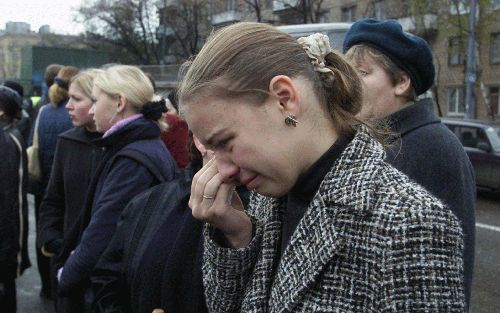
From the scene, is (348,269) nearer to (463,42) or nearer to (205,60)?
(205,60)

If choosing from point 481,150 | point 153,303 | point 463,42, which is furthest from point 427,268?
point 463,42

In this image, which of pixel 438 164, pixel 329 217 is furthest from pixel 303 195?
pixel 438 164

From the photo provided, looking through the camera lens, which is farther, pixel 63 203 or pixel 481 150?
pixel 481 150

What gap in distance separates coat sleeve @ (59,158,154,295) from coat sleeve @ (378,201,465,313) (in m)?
1.90

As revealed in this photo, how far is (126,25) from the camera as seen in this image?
3534 cm

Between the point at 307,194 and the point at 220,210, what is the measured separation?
0.27 metres

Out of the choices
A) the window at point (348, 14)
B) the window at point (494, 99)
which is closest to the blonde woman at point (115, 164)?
the window at point (494, 99)

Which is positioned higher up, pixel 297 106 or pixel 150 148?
pixel 297 106

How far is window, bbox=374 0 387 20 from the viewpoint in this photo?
94.1 ft

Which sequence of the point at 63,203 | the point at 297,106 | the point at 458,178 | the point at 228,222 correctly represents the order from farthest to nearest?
1. the point at 63,203
2. the point at 458,178
3. the point at 228,222
4. the point at 297,106

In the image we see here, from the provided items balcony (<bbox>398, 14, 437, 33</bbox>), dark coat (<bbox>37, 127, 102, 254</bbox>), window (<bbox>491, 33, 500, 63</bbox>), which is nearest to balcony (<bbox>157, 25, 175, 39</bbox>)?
balcony (<bbox>398, 14, 437, 33</bbox>)

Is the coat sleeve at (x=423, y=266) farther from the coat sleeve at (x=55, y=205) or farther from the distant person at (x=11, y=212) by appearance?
the distant person at (x=11, y=212)

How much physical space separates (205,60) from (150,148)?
1.70m

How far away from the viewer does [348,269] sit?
1213 mm
